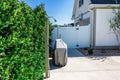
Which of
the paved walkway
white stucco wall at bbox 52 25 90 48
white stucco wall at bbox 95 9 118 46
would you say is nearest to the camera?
the paved walkway

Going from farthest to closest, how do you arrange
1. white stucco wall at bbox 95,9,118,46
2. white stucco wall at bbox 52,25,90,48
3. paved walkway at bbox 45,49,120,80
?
white stucco wall at bbox 52,25,90,48
white stucco wall at bbox 95,9,118,46
paved walkway at bbox 45,49,120,80

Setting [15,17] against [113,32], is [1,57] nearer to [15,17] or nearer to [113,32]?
[15,17]

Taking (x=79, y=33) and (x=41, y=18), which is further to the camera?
(x=79, y=33)

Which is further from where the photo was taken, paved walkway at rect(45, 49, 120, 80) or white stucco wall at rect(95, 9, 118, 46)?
white stucco wall at rect(95, 9, 118, 46)

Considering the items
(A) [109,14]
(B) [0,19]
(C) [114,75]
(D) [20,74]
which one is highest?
(A) [109,14]

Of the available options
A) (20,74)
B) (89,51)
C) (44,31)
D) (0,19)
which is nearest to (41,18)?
(44,31)

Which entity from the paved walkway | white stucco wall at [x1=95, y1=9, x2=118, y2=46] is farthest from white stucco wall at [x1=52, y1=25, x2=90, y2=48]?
the paved walkway

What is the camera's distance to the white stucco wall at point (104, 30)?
1722 centimetres

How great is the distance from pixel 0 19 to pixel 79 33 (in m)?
15.8

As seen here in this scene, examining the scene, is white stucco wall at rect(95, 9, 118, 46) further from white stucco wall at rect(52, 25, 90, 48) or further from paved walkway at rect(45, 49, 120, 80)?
paved walkway at rect(45, 49, 120, 80)

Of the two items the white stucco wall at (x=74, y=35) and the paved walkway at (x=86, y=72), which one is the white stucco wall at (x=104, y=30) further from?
the paved walkway at (x=86, y=72)

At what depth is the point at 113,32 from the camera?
1731 centimetres

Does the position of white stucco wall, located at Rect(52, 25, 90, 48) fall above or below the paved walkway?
above

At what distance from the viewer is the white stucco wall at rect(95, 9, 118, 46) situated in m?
17.2
